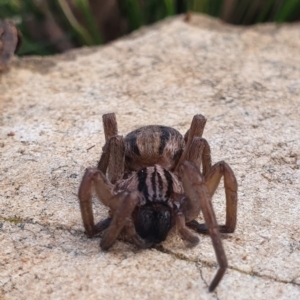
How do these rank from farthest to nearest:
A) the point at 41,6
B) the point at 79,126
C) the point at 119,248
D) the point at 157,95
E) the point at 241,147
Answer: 1. the point at 41,6
2. the point at 157,95
3. the point at 79,126
4. the point at 241,147
5. the point at 119,248

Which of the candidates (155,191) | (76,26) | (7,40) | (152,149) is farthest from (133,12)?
(155,191)

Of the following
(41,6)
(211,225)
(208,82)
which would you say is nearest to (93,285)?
(211,225)

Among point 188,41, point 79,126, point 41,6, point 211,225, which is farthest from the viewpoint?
point 41,6

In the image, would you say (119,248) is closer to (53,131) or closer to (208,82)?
(53,131)

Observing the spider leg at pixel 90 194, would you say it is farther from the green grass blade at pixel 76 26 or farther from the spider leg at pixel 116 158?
the green grass blade at pixel 76 26

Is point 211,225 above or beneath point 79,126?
above
